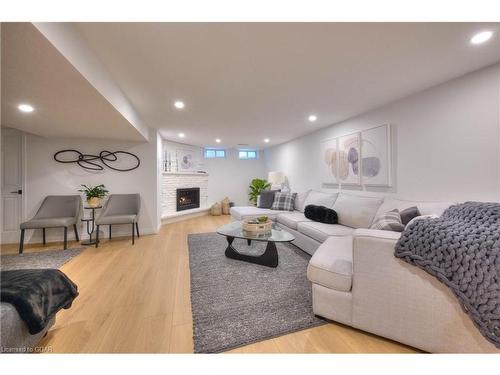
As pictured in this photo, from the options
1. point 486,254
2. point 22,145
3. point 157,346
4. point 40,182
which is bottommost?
point 157,346

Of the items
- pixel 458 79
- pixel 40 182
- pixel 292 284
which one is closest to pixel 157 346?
pixel 292 284

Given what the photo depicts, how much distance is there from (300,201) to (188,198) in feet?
11.2

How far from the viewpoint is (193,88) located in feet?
7.25

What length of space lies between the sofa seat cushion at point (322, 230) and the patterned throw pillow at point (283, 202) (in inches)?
49.5

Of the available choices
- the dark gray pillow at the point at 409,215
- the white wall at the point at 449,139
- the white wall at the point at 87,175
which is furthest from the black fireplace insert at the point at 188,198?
the dark gray pillow at the point at 409,215

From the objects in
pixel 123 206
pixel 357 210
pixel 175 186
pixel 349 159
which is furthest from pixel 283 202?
pixel 123 206

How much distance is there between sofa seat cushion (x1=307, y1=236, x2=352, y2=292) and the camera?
142 centimetres

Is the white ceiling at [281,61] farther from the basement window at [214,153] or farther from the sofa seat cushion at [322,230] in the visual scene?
the basement window at [214,153]

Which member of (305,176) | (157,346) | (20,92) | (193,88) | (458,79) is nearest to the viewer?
(157,346)

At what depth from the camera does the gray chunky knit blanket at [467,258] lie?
982 mm

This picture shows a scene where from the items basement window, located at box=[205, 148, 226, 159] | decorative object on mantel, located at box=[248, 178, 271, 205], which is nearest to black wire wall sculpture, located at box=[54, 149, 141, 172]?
basement window, located at box=[205, 148, 226, 159]

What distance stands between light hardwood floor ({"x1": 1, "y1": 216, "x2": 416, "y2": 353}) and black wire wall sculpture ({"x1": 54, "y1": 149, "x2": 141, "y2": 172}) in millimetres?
1831
